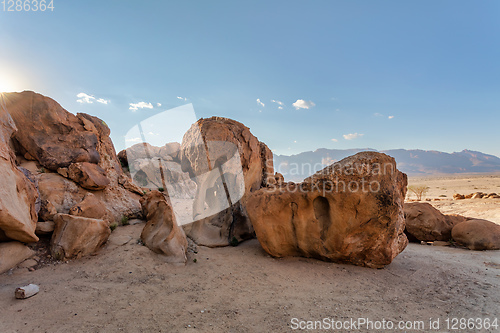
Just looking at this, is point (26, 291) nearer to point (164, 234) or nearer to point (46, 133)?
point (164, 234)

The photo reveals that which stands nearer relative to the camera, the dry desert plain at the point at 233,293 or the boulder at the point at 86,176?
the dry desert plain at the point at 233,293

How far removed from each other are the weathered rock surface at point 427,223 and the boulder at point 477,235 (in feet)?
1.61

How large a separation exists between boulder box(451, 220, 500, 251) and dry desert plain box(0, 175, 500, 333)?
5.47 ft

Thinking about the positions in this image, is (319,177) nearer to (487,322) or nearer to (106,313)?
(487,322)

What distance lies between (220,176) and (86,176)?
4.32m

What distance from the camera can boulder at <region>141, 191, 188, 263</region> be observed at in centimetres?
641

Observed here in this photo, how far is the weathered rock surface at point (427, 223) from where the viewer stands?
9430 millimetres

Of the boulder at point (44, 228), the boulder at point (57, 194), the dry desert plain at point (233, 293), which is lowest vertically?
the dry desert plain at point (233, 293)

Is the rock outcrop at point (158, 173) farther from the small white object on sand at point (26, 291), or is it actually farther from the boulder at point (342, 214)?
the small white object on sand at point (26, 291)

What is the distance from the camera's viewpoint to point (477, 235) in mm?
8297

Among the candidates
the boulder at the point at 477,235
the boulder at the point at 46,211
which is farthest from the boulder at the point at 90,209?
the boulder at the point at 477,235

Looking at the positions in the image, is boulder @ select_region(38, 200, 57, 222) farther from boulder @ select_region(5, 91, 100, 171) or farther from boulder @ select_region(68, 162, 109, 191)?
boulder @ select_region(5, 91, 100, 171)

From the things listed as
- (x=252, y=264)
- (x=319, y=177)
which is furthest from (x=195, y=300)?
(x=319, y=177)

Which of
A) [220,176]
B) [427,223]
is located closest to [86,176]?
[220,176]
